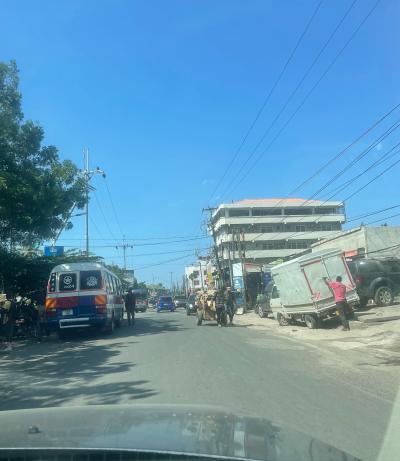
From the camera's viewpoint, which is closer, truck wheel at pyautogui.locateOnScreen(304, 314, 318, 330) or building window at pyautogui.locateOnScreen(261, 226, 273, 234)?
truck wheel at pyautogui.locateOnScreen(304, 314, 318, 330)

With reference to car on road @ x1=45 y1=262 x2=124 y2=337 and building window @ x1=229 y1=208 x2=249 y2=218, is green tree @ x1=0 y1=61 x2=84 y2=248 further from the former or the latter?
building window @ x1=229 y1=208 x2=249 y2=218

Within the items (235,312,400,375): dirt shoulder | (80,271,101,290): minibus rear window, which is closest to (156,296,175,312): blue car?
(235,312,400,375): dirt shoulder

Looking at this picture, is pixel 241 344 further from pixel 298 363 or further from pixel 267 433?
pixel 267 433

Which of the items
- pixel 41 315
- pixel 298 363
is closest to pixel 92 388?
pixel 298 363

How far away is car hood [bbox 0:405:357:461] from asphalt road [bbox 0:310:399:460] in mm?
700

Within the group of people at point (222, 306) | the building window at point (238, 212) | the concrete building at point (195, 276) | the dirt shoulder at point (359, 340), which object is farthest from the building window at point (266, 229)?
the dirt shoulder at point (359, 340)

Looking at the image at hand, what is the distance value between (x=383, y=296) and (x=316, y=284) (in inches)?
208

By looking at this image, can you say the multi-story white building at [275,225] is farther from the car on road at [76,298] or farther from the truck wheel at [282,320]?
the car on road at [76,298]

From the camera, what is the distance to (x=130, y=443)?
2.91m

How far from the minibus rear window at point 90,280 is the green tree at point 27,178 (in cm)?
267

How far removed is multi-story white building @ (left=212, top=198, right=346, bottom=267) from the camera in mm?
89812

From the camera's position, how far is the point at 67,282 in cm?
2019

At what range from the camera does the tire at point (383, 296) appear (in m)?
23.0

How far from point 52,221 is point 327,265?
1069 centimetres
